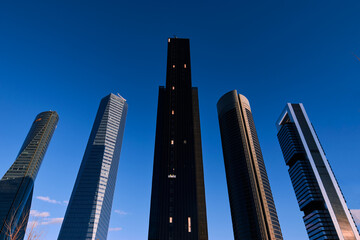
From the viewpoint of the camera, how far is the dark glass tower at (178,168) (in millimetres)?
117125

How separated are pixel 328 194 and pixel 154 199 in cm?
15449

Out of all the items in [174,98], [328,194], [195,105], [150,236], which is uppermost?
[195,105]

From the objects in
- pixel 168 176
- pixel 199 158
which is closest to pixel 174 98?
pixel 199 158

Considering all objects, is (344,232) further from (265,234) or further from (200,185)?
(200,185)

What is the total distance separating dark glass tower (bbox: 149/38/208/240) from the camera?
117 m

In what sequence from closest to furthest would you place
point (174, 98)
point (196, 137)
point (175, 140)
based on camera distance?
point (175, 140), point (174, 98), point (196, 137)

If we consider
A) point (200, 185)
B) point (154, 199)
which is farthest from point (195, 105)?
point (154, 199)

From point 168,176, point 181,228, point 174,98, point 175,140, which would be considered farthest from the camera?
point 174,98

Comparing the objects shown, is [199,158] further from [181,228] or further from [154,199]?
[181,228]

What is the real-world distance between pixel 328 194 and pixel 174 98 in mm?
154025

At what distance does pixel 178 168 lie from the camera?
134m

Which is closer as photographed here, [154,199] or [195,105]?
[154,199]

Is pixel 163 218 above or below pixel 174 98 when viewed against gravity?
below

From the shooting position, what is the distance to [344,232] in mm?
182625
